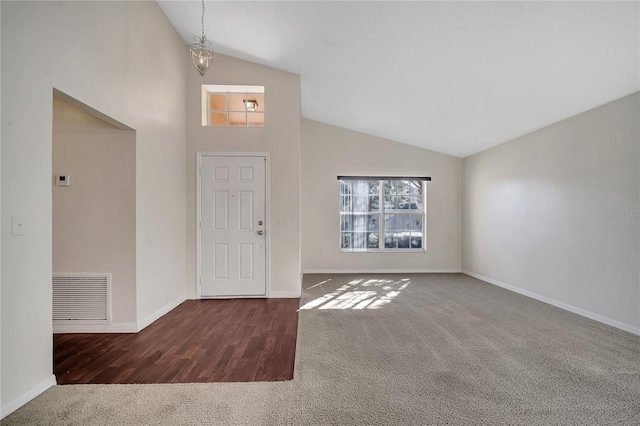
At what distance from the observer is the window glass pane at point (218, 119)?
4.63 meters

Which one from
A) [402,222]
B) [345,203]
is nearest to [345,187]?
[345,203]

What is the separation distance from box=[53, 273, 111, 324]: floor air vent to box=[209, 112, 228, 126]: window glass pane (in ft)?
8.60

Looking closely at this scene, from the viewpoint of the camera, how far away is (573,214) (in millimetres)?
3727

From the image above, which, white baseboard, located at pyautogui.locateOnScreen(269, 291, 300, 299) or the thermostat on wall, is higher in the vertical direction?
the thermostat on wall

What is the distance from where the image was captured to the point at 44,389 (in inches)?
79.8

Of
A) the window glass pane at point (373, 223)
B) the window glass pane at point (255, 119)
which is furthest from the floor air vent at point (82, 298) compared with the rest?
the window glass pane at point (373, 223)

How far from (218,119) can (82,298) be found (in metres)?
2.92

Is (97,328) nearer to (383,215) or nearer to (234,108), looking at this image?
(234,108)

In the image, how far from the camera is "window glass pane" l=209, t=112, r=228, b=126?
4629 mm

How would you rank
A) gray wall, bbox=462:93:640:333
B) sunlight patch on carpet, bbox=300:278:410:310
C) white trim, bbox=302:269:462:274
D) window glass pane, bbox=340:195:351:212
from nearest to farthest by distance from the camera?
gray wall, bbox=462:93:640:333 < sunlight patch on carpet, bbox=300:278:410:310 < white trim, bbox=302:269:462:274 < window glass pane, bbox=340:195:351:212

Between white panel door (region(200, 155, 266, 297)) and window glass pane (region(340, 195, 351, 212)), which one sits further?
window glass pane (region(340, 195, 351, 212))

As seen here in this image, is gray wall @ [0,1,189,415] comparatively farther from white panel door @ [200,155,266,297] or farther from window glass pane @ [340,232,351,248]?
window glass pane @ [340,232,351,248]

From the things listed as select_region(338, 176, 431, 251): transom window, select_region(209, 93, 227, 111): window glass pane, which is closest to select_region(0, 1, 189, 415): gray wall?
select_region(209, 93, 227, 111): window glass pane

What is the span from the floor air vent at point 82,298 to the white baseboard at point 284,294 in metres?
1.96
